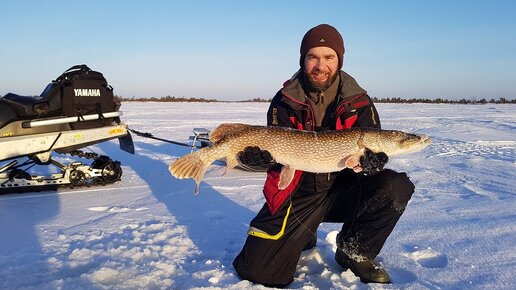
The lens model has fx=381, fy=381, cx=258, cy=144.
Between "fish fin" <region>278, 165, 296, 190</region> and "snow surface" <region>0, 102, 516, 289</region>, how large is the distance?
0.63 meters

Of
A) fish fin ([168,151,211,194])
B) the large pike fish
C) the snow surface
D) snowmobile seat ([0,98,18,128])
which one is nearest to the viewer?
the snow surface

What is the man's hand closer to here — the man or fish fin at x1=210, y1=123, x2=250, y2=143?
the man

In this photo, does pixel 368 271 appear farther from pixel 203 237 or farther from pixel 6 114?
pixel 6 114

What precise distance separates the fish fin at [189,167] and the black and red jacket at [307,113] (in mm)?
535

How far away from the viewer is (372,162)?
264 centimetres

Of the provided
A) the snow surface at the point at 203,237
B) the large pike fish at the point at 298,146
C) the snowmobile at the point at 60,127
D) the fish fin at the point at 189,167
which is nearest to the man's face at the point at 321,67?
the large pike fish at the point at 298,146

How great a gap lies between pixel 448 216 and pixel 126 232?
2943mm

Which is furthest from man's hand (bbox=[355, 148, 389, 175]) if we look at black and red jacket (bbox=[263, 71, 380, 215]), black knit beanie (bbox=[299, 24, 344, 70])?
black knit beanie (bbox=[299, 24, 344, 70])

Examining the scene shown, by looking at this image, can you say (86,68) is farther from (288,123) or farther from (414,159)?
(414,159)

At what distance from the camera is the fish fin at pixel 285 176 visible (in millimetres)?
2707

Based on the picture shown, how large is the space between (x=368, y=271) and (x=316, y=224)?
49cm

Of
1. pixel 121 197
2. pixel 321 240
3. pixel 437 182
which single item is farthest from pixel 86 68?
pixel 437 182

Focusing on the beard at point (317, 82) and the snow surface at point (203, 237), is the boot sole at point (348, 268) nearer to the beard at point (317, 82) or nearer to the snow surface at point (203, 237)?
the snow surface at point (203, 237)

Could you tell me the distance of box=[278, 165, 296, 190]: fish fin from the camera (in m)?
2.71
